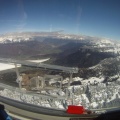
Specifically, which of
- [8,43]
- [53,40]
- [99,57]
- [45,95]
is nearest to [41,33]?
[53,40]

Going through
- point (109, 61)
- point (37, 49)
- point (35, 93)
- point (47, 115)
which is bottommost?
point (47, 115)

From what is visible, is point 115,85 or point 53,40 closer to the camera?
point 115,85

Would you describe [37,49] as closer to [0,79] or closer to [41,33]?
[41,33]

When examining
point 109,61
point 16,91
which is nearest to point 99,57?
point 109,61

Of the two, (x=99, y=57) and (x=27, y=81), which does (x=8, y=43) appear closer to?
(x=27, y=81)

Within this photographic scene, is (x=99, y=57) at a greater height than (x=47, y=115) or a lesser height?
greater

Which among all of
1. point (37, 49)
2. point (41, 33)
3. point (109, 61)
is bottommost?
point (109, 61)

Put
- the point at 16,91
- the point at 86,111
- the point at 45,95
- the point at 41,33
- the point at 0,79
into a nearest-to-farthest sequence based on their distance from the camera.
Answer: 1. the point at 86,111
2. the point at 45,95
3. the point at 16,91
4. the point at 0,79
5. the point at 41,33

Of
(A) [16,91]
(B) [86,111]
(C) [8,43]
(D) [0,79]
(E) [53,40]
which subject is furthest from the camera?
(E) [53,40]

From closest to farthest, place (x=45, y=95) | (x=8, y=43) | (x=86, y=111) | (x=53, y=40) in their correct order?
(x=86, y=111) → (x=45, y=95) → (x=8, y=43) → (x=53, y=40)
